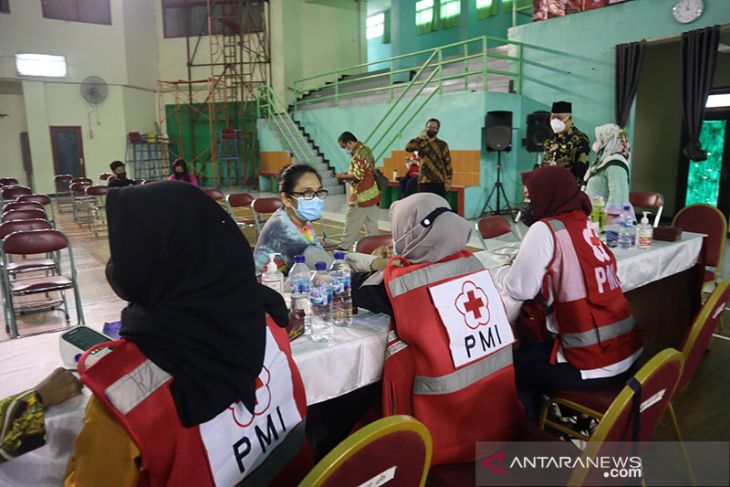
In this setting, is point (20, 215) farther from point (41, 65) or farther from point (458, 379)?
point (41, 65)

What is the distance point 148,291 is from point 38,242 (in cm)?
345

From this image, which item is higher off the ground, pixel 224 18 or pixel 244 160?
pixel 224 18

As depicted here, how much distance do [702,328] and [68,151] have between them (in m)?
15.6

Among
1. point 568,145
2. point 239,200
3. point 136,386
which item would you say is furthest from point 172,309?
point 239,200

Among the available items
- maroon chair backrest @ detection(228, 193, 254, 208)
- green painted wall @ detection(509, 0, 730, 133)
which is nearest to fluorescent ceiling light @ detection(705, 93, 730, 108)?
green painted wall @ detection(509, 0, 730, 133)

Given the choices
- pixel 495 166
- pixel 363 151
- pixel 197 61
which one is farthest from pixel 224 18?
pixel 363 151

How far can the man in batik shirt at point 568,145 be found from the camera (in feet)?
13.6

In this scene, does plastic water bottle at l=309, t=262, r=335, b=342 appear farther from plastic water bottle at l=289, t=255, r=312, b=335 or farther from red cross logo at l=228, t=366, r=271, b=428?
red cross logo at l=228, t=366, r=271, b=428

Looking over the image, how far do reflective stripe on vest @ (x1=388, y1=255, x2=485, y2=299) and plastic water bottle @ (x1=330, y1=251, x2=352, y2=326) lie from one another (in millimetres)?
353

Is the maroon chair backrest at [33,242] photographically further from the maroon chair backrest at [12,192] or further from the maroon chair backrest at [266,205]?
the maroon chair backrest at [12,192]

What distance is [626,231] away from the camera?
322 cm

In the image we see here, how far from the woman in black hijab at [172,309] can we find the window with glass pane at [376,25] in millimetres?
18487

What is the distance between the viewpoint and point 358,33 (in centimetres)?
1614

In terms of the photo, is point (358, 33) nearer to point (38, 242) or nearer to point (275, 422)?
point (38, 242)
